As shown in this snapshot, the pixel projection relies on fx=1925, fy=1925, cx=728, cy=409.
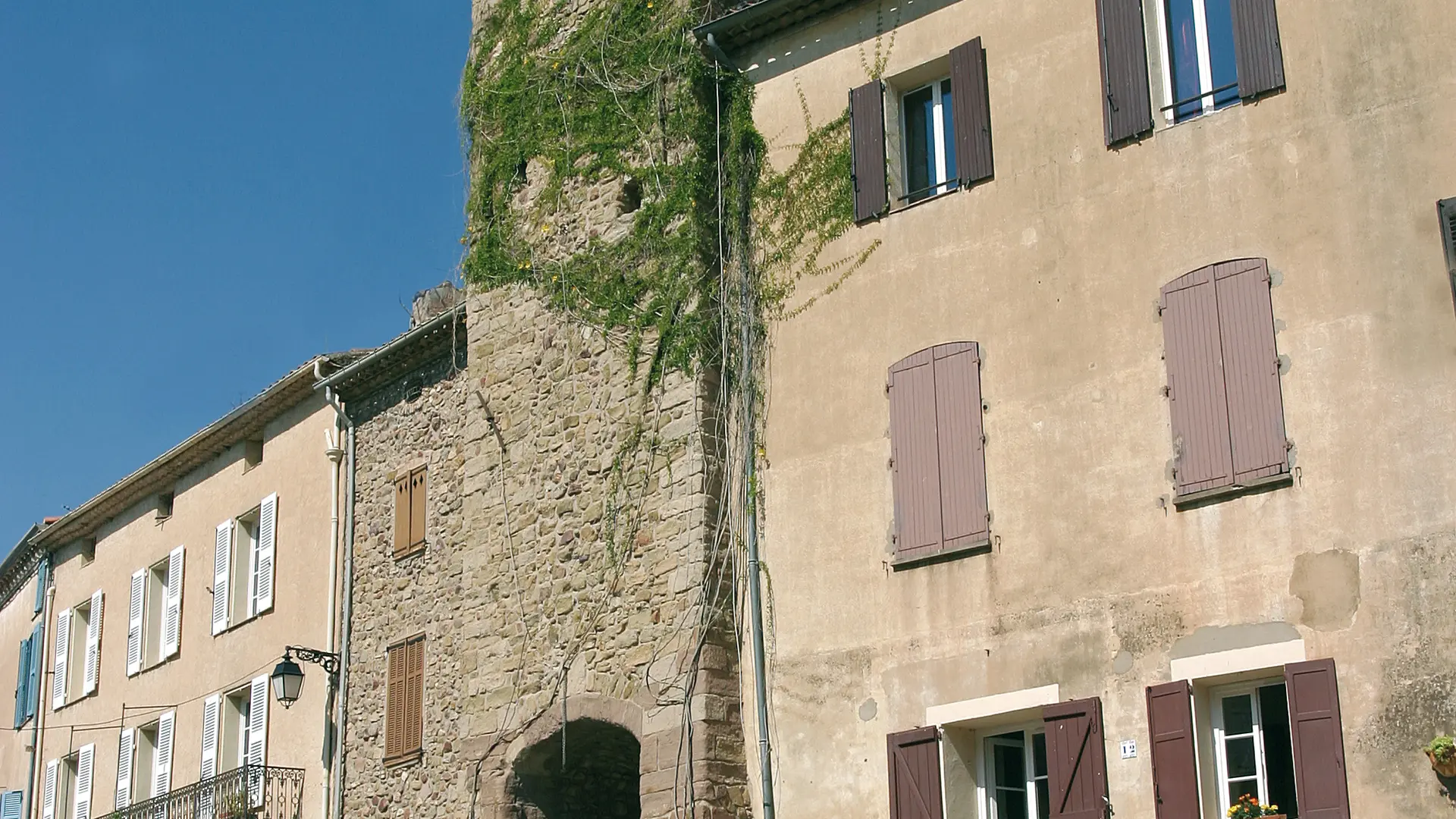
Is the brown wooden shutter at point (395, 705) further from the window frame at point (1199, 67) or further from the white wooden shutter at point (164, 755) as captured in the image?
the window frame at point (1199, 67)

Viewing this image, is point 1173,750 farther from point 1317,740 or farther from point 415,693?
point 415,693

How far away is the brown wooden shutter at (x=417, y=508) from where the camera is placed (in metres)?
19.8

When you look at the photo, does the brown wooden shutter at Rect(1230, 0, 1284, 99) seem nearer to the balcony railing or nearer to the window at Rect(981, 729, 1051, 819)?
the window at Rect(981, 729, 1051, 819)

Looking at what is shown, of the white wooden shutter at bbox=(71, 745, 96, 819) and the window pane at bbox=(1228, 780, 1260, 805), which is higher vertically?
the white wooden shutter at bbox=(71, 745, 96, 819)

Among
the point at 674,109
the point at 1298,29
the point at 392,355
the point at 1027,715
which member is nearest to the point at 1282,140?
the point at 1298,29

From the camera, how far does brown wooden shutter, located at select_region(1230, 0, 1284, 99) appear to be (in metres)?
12.6

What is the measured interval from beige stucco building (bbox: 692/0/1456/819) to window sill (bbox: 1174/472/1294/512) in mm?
20

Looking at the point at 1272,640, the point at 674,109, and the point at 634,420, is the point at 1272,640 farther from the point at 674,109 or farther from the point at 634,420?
the point at 674,109

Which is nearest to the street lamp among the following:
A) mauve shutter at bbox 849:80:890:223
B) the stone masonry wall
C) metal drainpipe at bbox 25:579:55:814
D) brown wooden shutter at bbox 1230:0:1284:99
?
the stone masonry wall

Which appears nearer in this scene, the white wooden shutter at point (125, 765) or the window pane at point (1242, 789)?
the window pane at point (1242, 789)

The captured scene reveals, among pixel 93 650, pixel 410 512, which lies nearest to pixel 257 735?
pixel 410 512

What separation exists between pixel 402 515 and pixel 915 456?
8.00m

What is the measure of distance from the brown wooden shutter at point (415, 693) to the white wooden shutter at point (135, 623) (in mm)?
7030

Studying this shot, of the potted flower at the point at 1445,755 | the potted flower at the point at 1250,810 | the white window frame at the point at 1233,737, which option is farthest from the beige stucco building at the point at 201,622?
the potted flower at the point at 1445,755
